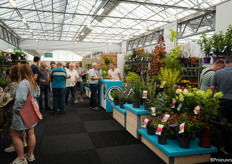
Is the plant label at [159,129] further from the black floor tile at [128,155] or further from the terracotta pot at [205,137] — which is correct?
the terracotta pot at [205,137]

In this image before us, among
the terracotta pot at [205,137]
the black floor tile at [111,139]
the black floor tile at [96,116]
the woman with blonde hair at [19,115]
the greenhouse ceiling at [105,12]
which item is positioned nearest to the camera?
the woman with blonde hair at [19,115]

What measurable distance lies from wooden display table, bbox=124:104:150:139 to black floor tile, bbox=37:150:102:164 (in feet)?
3.10

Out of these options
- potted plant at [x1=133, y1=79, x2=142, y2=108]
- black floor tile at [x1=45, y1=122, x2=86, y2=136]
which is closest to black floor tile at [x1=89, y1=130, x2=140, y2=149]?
black floor tile at [x1=45, y1=122, x2=86, y2=136]

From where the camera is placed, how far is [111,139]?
3.55 m

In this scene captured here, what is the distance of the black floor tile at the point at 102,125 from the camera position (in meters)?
4.16

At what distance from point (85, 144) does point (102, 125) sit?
1129 millimetres

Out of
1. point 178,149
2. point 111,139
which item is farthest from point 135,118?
point 178,149

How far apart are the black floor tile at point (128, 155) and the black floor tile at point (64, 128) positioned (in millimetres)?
1156

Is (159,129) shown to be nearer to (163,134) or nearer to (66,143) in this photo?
(163,134)

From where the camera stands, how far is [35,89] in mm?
2562

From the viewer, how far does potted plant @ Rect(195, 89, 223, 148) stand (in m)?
2.54

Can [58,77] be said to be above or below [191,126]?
above

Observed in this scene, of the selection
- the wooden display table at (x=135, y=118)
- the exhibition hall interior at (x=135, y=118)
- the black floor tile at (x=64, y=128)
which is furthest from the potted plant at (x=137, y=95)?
the black floor tile at (x=64, y=128)

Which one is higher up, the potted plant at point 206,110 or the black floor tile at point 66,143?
the potted plant at point 206,110
